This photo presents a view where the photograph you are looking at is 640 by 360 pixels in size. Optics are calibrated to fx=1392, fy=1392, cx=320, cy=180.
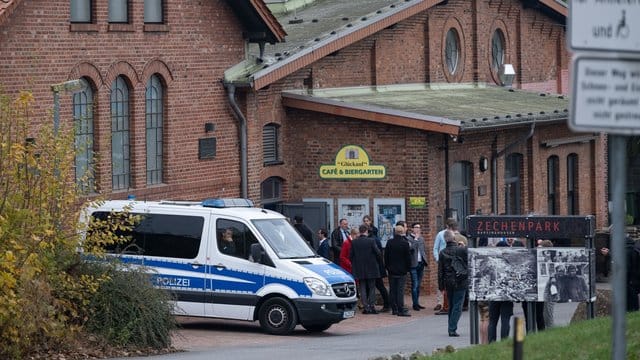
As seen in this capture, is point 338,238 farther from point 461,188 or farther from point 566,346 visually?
point 566,346

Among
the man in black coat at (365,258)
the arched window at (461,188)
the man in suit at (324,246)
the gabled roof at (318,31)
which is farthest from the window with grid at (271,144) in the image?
the man in black coat at (365,258)

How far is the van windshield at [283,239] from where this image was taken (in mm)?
21547

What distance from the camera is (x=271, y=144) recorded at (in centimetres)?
2962

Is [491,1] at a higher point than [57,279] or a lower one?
higher

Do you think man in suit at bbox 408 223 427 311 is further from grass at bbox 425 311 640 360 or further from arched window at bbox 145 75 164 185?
grass at bbox 425 311 640 360

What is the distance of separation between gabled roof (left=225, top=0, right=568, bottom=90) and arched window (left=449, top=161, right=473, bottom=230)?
3602 mm

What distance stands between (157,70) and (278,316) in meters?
6.68

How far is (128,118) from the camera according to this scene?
1008 inches

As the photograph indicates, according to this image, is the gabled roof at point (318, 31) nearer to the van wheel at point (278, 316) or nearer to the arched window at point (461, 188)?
the arched window at point (461, 188)

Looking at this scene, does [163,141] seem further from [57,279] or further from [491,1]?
[491,1]

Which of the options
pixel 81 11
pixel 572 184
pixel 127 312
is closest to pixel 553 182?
pixel 572 184

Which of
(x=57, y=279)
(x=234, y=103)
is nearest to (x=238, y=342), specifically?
(x=57, y=279)

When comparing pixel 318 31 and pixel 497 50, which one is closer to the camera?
pixel 318 31

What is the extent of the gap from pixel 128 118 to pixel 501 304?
32.3 feet
